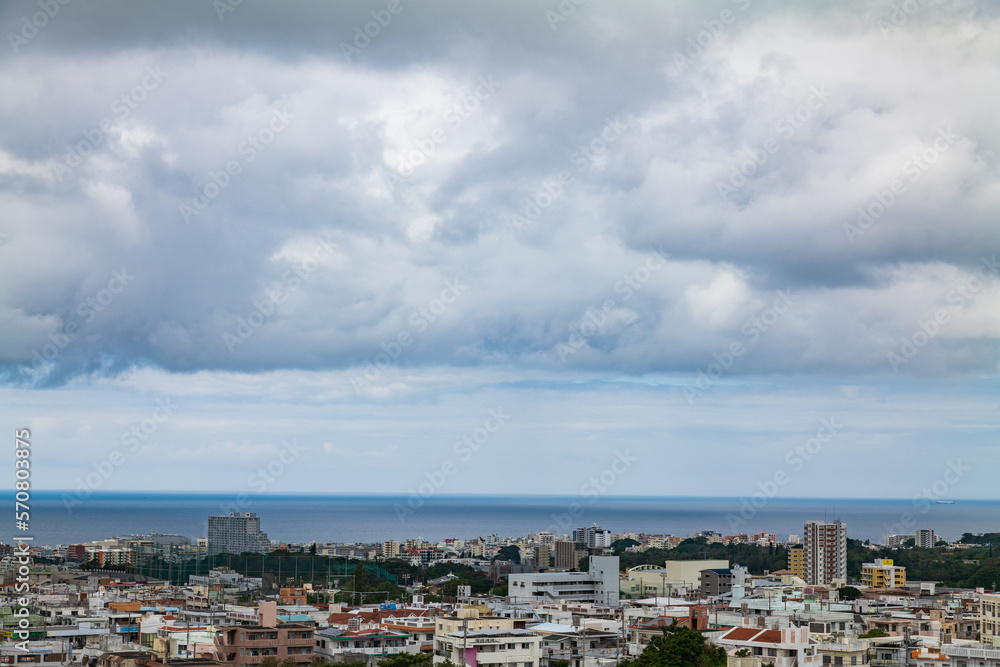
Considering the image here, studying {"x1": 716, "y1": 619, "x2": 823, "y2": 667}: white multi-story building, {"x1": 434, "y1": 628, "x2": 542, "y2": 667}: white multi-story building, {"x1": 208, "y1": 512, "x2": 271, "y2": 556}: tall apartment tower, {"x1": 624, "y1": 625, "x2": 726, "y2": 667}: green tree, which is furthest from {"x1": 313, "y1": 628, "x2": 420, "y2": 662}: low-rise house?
{"x1": 208, "y1": 512, "x2": 271, "y2": 556}: tall apartment tower

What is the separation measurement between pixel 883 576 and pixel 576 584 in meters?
18.0

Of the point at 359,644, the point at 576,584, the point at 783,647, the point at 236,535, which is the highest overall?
the point at 783,647

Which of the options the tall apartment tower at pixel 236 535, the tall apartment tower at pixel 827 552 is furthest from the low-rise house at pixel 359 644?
the tall apartment tower at pixel 236 535

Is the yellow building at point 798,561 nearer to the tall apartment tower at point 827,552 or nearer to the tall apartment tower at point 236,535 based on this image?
the tall apartment tower at point 827,552

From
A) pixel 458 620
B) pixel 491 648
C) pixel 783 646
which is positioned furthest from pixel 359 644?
pixel 783 646

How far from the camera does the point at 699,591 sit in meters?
51.0

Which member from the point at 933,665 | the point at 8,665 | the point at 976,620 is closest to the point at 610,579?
the point at 976,620

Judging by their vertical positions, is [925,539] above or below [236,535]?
below

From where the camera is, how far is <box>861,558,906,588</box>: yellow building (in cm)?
5634

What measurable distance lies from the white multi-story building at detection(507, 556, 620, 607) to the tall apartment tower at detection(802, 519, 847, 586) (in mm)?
19950

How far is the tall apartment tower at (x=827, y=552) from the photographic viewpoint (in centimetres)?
6406

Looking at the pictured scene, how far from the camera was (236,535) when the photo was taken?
7506 centimetres

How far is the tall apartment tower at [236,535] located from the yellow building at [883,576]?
3594 centimetres

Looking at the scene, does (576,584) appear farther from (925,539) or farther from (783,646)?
(925,539)
